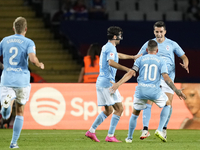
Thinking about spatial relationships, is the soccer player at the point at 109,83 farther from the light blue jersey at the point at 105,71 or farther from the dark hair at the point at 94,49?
the dark hair at the point at 94,49

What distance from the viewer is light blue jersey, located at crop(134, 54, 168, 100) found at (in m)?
7.59

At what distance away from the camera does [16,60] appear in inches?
268

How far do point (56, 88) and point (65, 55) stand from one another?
5.79 m

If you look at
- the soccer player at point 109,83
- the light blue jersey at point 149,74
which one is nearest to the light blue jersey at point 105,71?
the soccer player at point 109,83

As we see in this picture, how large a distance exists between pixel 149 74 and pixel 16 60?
2.17 metres

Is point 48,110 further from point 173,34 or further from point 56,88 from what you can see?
point 173,34

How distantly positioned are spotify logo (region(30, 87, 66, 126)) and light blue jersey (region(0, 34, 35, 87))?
4583 millimetres

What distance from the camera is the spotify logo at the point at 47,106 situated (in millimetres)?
11352

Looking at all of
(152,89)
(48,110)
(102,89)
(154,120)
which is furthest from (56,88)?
(152,89)

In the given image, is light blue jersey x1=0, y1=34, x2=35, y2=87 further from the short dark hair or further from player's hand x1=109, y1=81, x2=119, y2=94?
player's hand x1=109, y1=81, x2=119, y2=94

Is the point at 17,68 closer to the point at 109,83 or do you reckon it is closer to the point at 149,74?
the point at 109,83

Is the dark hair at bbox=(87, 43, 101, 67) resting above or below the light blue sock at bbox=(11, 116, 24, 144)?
above

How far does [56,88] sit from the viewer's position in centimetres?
1153

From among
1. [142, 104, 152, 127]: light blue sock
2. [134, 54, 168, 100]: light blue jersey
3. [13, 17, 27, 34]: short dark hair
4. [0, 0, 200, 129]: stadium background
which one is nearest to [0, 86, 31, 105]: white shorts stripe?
[13, 17, 27, 34]: short dark hair
